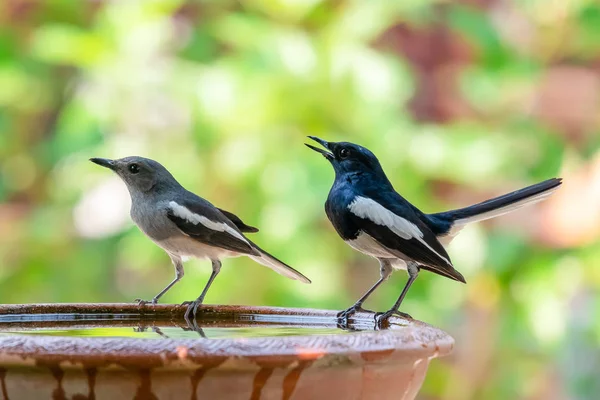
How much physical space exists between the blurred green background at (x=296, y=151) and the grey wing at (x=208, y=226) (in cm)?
137

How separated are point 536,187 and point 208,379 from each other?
1114 mm

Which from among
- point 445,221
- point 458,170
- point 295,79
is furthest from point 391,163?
point 445,221

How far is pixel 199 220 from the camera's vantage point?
1.90 meters

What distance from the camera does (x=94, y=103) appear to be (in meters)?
3.79

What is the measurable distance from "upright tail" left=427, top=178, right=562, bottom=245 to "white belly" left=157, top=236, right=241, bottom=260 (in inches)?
21.2

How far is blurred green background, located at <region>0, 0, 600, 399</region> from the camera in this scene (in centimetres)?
351

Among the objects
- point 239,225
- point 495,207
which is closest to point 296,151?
point 239,225

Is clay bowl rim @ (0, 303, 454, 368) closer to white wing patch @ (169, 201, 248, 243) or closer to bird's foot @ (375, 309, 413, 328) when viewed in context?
bird's foot @ (375, 309, 413, 328)

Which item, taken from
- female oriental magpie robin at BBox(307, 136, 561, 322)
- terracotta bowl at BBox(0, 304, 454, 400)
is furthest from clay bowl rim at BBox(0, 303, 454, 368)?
female oriental magpie robin at BBox(307, 136, 561, 322)

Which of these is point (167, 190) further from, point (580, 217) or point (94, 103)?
point (580, 217)

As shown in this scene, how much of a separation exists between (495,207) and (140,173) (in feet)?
2.78

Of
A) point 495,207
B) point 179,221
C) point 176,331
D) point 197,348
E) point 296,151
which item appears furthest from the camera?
point 296,151

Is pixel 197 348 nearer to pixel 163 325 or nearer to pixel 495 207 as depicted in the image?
pixel 163 325

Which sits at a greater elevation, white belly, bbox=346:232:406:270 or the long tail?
white belly, bbox=346:232:406:270
